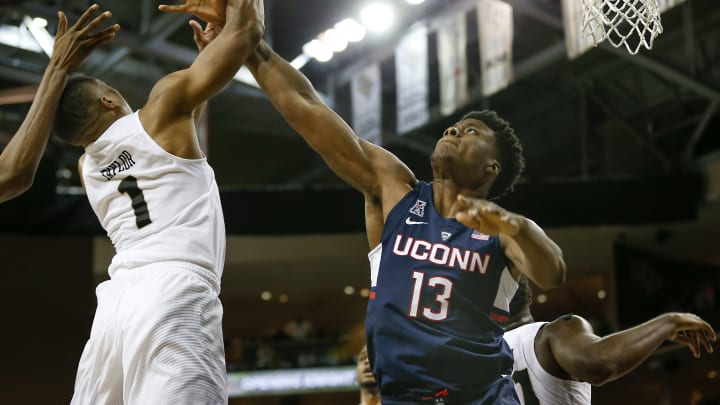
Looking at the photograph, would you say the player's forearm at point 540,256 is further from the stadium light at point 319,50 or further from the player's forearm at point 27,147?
the stadium light at point 319,50

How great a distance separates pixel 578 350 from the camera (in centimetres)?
373

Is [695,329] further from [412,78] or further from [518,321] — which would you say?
[412,78]

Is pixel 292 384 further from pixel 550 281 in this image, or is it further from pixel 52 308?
pixel 550 281

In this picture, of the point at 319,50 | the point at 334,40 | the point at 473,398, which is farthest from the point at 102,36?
the point at 319,50

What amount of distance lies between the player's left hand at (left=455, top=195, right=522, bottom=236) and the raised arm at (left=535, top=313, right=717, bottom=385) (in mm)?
1087

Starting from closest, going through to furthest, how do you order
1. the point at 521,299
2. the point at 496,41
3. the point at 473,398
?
1. the point at 473,398
2. the point at 521,299
3. the point at 496,41

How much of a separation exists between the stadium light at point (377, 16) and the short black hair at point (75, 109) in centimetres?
970

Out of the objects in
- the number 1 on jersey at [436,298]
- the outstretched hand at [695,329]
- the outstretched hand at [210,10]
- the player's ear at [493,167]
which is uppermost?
the outstretched hand at [210,10]

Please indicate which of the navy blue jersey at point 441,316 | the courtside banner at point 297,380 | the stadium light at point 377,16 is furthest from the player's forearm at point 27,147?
the courtside banner at point 297,380

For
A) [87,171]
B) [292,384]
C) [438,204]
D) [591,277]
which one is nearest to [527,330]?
[438,204]

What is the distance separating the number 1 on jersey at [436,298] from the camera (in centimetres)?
327

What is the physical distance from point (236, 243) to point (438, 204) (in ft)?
34.9

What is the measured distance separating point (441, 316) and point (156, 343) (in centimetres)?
106

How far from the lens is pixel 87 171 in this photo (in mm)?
3781
